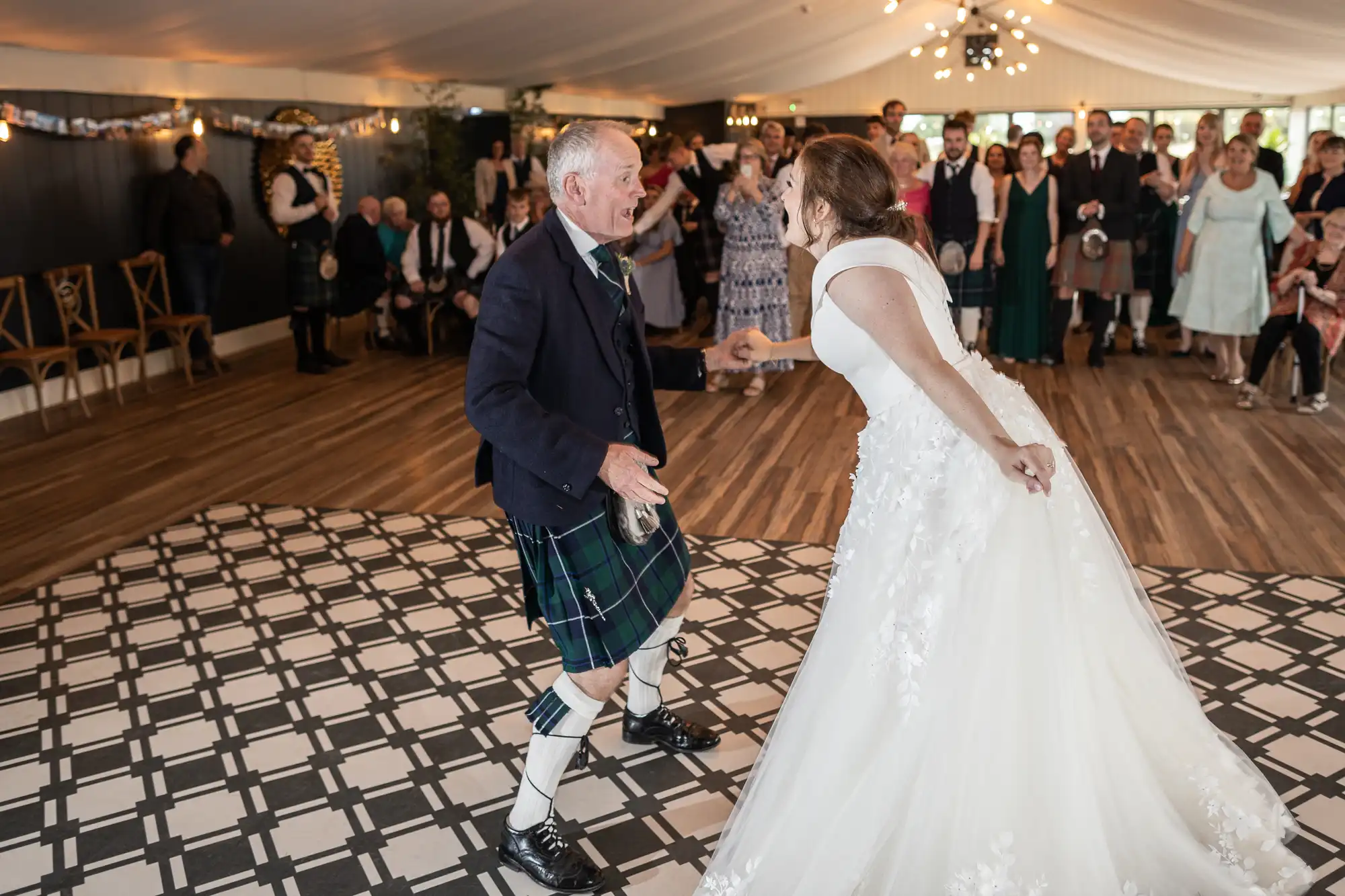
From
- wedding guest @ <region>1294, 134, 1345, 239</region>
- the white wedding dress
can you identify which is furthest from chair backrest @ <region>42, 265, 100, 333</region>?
Answer: wedding guest @ <region>1294, 134, 1345, 239</region>

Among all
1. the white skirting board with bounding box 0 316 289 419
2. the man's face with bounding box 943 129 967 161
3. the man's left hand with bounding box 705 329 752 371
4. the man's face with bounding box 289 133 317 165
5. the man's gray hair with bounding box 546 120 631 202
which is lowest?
the white skirting board with bounding box 0 316 289 419

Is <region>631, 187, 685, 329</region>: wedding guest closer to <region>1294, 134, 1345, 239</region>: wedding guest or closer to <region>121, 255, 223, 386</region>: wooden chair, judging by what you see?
<region>121, 255, 223, 386</region>: wooden chair

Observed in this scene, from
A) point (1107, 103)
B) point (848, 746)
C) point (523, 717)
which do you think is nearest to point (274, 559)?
point (523, 717)

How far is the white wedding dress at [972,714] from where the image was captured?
2.15 meters

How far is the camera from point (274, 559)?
14.9 feet

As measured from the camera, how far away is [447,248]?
8.66 metres

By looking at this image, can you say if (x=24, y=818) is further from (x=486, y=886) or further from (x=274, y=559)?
(x=274, y=559)

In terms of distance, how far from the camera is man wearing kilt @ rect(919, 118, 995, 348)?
7.42m

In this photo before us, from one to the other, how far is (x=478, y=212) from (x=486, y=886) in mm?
9600

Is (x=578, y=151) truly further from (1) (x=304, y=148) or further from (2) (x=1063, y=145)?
(2) (x=1063, y=145)

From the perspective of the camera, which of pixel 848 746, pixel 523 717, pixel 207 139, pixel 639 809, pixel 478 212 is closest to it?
pixel 848 746

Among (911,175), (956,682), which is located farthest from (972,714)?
(911,175)

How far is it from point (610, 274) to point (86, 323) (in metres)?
6.41

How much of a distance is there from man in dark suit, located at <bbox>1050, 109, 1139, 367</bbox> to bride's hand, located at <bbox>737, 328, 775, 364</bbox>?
18.4 ft
